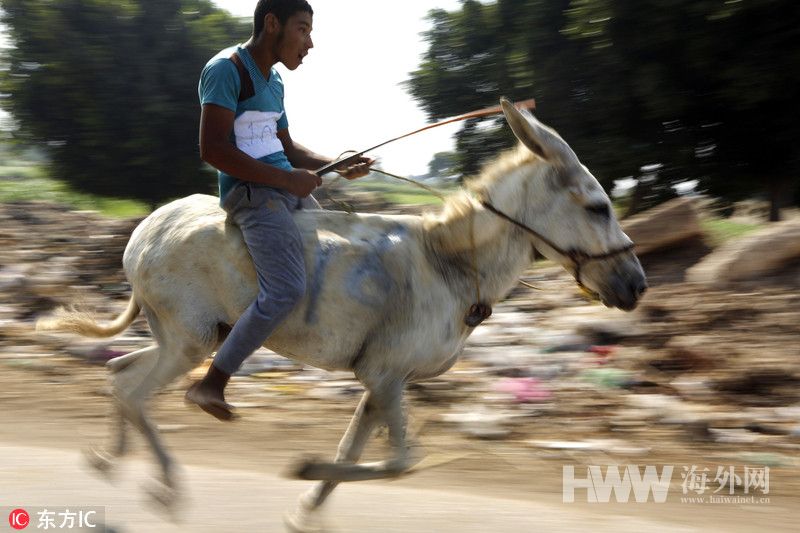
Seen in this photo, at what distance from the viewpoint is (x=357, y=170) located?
176 inches

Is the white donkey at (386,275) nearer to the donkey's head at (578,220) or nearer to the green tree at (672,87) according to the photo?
the donkey's head at (578,220)

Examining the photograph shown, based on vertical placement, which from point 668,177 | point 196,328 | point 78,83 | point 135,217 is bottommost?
point 135,217

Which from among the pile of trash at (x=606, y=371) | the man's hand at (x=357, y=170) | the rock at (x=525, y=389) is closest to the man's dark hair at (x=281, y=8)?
the man's hand at (x=357, y=170)

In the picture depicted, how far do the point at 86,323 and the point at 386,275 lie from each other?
1.61m

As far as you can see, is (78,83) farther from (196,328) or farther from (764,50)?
(196,328)

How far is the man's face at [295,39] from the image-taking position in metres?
4.05

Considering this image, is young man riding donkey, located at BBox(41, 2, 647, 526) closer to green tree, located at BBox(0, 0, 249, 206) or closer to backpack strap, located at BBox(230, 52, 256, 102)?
backpack strap, located at BBox(230, 52, 256, 102)

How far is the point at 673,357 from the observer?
24.2ft

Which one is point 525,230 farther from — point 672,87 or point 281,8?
point 672,87

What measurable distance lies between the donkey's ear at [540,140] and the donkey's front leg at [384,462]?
3.72 feet

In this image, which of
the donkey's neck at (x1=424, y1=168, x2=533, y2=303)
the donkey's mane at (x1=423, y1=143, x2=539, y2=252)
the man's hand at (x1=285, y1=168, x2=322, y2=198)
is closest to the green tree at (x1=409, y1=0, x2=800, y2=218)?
the donkey's mane at (x1=423, y1=143, x2=539, y2=252)

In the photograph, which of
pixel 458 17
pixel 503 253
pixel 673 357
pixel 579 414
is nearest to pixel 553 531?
pixel 503 253

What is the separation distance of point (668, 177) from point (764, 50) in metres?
2.33

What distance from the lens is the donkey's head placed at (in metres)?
4.08
